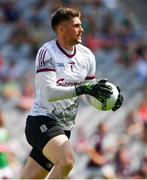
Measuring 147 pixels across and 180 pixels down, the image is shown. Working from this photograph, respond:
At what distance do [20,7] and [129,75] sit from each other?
12.9 ft

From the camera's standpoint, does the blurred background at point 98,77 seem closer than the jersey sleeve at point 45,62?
No

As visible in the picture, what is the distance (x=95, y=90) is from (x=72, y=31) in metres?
0.64

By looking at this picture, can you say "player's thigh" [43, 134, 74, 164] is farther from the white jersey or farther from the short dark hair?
the short dark hair

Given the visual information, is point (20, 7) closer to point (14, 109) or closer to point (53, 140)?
point (14, 109)

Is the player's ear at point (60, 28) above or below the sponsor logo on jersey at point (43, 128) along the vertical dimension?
above

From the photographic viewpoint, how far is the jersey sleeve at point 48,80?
270 inches

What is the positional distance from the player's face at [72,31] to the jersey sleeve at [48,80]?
0.90ft

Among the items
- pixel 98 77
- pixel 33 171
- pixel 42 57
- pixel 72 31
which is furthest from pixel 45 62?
pixel 98 77

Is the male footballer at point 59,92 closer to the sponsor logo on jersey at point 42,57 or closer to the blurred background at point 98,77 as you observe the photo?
the sponsor logo on jersey at point 42,57

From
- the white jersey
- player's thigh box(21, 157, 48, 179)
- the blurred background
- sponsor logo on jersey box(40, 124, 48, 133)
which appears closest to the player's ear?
the white jersey

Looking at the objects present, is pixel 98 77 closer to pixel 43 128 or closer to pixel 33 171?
pixel 33 171

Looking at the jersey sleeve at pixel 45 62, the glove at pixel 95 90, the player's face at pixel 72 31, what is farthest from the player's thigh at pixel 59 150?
the player's face at pixel 72 31

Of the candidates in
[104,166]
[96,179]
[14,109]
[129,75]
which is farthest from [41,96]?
[129,75]

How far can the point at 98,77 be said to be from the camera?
15930mm
